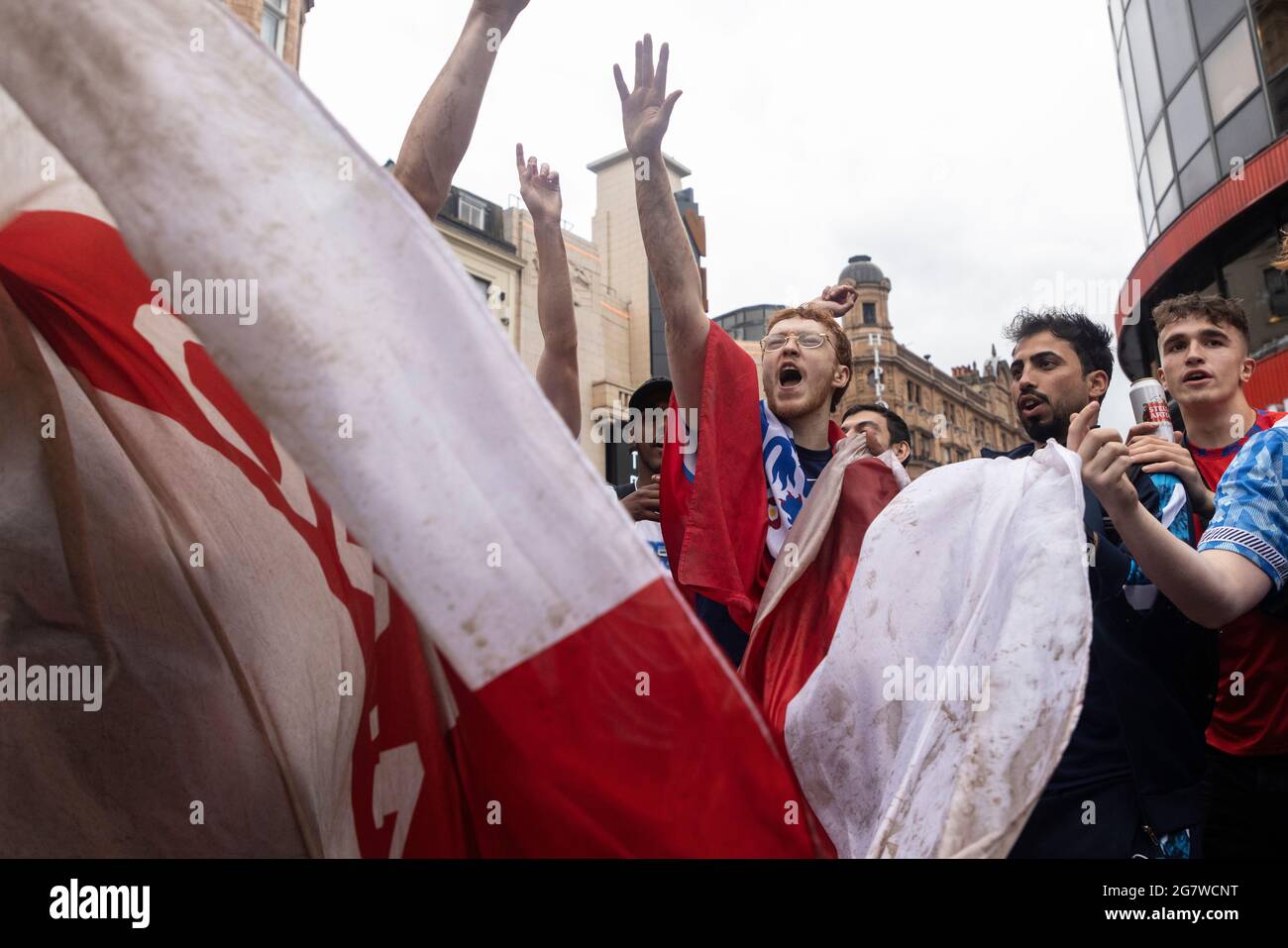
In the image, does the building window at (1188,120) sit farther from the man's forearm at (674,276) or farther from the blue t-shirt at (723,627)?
the blue t-shirt at (723,627)

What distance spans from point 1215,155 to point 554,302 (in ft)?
45.1

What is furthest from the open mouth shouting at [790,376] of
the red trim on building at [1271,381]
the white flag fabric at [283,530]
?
the red trim on building at [1271,381]

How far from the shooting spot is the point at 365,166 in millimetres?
1122

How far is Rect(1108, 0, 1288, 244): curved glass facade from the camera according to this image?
463 inches

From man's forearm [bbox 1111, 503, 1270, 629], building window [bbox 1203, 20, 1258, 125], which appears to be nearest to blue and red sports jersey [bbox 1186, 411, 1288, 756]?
man's forearm [bbox 1111, 503, 1270, 629]

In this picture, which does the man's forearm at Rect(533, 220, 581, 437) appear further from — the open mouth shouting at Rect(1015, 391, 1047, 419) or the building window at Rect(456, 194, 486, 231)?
the building window at Rect(456, 194, 486, 231)

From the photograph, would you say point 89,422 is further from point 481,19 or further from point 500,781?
point 481,19

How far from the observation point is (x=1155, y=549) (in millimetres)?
1815

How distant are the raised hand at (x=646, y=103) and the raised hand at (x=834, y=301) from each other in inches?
34.6

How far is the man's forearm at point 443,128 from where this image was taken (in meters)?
1.82

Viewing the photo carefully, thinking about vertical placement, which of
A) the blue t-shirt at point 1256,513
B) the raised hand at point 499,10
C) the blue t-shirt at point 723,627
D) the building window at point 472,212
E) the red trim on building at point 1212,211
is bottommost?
the blue t-shirt at point 723,627

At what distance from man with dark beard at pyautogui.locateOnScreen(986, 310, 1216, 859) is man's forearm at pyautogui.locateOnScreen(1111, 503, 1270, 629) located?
23cm

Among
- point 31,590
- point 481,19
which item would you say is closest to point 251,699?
point 31,590
